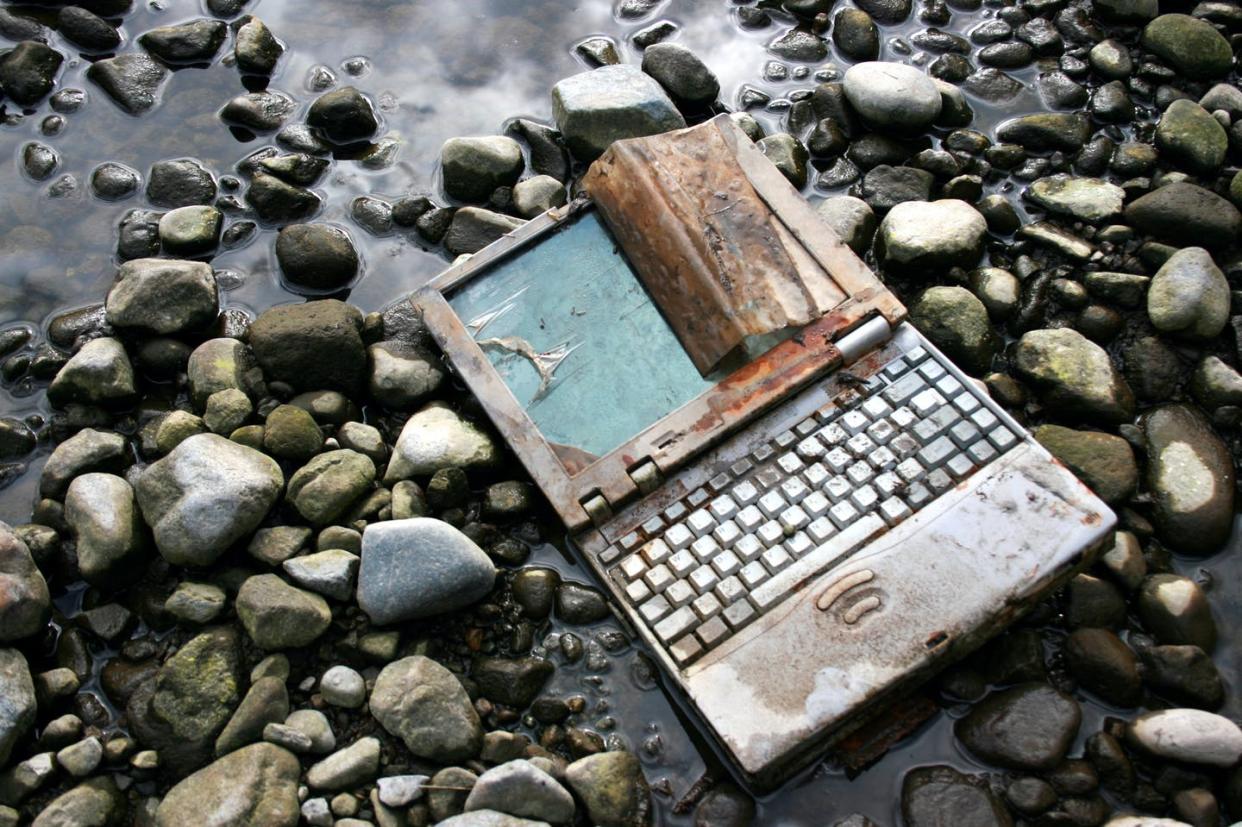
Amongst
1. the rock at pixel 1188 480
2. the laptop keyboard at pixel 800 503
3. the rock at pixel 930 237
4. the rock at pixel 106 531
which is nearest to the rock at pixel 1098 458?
the rock at pixel 1188 480

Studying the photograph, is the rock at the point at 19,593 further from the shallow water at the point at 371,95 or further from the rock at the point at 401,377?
the rock at the point at 401,377

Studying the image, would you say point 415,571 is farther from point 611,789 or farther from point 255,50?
point 255,50

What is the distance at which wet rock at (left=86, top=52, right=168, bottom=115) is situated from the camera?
420cm

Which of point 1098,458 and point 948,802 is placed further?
point 1098,458

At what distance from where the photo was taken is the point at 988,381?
3316 mm

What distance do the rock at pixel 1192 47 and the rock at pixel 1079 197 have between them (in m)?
0.70

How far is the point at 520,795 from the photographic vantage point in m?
2.54

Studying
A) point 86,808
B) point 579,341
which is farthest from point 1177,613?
point 86,808

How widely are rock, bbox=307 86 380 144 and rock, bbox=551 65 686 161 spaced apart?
73cm

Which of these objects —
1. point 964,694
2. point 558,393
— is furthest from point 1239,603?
point 558,393

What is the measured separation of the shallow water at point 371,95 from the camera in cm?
372

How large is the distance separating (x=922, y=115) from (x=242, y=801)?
3074mm

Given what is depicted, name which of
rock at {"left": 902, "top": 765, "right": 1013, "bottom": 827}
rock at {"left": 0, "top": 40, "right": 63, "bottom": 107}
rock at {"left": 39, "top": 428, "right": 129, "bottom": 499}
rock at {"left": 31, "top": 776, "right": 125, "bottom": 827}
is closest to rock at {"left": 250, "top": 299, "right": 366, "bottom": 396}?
rock at {"left": 39, "top": 428, "right": 129, "bottom": 499}

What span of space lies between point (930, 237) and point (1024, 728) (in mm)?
1582
